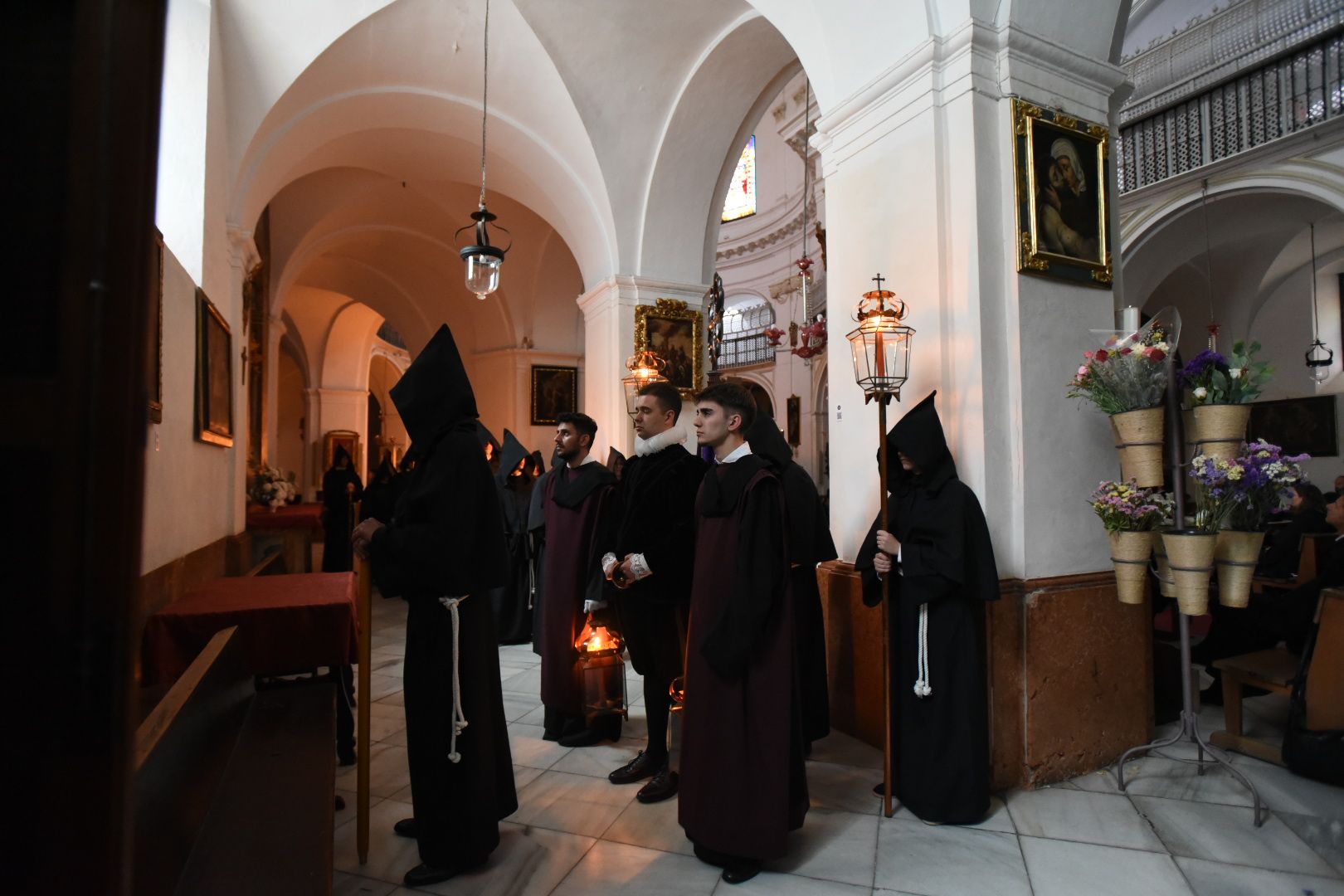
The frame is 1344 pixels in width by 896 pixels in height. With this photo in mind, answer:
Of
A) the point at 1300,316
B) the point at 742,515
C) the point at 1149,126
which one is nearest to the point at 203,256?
the point at 742,515

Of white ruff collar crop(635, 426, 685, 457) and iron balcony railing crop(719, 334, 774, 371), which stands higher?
iron balcony railing crop(719, 334, 774, 371)

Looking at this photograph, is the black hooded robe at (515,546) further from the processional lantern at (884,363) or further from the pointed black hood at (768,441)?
the processional lantern at (884,363)

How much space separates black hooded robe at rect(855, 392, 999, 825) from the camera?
3406 mm

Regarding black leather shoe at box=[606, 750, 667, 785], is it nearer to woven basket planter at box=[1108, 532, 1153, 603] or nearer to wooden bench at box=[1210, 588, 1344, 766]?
woven basket planter at box=[1108, 532, 1153, 603]

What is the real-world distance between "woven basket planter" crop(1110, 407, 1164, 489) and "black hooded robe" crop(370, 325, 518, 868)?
9.94ft

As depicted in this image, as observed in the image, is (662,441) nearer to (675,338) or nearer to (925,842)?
(925,842)

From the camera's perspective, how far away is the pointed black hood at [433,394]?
2996mm

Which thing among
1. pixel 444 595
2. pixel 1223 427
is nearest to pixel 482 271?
pixel 444 595

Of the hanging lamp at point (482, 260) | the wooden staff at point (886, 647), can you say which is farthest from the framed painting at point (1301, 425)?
the hanging lamp at point (482, 260)

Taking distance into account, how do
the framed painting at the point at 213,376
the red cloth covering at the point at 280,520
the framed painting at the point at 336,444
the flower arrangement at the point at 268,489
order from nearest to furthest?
the framed painting at the point at 213,376, the red cloth covering at the point at 280,520, the flower arrangement at the point at 268,489, the framed painting at the point at 336,444

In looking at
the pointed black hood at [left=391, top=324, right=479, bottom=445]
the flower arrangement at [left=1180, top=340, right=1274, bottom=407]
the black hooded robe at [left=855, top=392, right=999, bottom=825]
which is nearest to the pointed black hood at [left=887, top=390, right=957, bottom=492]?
the black hooded robe at [left=855, top=392, right=999, bottom=825]

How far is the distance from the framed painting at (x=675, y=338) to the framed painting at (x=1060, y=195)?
4860 millimetres

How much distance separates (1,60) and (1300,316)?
58.6 feet

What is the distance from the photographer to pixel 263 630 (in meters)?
3.59
